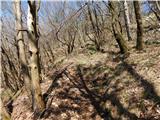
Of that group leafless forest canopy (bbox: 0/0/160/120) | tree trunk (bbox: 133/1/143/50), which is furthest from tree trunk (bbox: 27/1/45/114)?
tree trunk (bbox: 133/1/143/50)

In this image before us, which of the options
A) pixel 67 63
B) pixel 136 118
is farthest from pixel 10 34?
pixel 136 118

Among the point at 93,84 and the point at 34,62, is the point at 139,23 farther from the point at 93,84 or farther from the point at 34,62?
the point at 34,62

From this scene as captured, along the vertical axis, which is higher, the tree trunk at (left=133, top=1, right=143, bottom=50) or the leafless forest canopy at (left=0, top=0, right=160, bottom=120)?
the tree trunk at (left=133, top=1, right=143, bottom=50)

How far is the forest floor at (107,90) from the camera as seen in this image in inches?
371

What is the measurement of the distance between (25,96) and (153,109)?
278 inches

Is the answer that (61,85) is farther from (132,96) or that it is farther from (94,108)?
(132,96)

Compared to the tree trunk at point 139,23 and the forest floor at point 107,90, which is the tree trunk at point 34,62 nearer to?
the forest floor at point 107,90

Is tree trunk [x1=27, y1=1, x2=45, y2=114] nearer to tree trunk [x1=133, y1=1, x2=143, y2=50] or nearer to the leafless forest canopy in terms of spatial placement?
the leafless forest canopy

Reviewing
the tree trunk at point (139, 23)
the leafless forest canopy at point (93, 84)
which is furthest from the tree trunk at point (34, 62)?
the tree trunk at point (139, 23)

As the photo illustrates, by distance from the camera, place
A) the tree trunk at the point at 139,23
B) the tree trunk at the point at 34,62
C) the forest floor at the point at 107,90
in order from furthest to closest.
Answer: the tree trunk at the point at 139,23 < the tree trunk at the point at 34,62 < the forest floor at the point at 107,90

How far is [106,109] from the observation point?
1004 cm

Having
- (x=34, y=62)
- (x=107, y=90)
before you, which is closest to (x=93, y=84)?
(x=107, y=90)

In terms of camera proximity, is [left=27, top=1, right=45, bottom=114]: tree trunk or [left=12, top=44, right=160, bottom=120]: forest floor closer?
[left=12, top=44, right=160, bottom=120]: forest floor

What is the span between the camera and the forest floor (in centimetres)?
943
